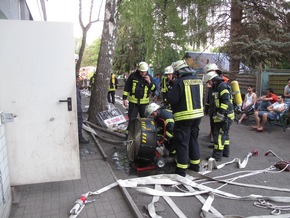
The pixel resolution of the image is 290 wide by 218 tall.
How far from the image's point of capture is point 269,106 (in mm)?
8422

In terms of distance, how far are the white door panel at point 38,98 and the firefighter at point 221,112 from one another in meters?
2.94

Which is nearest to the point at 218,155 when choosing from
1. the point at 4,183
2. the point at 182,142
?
the point at 182,142

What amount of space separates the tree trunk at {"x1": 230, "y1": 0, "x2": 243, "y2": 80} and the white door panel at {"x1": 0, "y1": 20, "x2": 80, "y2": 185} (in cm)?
980

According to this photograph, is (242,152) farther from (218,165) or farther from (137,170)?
(137,170)

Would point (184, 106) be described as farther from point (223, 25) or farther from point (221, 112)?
point (223, 25)

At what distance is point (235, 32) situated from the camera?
12.4m

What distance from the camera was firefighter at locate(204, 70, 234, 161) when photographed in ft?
17.5

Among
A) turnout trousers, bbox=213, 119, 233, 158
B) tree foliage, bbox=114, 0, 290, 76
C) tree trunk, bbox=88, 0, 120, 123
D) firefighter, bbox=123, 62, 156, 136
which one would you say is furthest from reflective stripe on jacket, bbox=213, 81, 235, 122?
tree foliage, bbox=114, 0, 290, 76

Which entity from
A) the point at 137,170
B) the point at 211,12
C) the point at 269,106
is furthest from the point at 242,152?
the point at 211,12

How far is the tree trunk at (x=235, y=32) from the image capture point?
473 inches

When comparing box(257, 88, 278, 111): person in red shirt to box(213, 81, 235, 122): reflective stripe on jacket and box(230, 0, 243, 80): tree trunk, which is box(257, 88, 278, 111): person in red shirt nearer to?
box(230, 0, 243, 80): tree trunk

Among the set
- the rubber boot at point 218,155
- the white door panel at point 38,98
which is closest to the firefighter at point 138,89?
the rubber boot at point 218,155

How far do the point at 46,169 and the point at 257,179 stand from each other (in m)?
3.37

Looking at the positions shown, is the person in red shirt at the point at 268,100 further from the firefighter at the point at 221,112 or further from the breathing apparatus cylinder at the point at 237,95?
the firefighter at the point at 221,112
